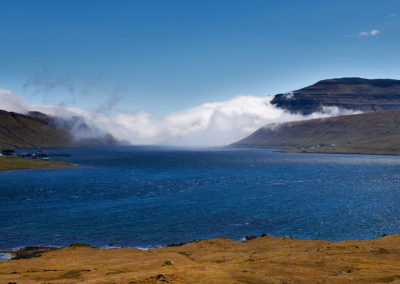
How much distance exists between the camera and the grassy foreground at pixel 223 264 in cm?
3450

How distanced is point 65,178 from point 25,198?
185 ft

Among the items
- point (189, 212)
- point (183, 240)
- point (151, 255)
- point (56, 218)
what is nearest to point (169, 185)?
→ point (189, 212)

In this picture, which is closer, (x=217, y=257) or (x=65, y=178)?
(x=217, y=257)

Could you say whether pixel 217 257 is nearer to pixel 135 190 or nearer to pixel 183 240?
pixel 183 240

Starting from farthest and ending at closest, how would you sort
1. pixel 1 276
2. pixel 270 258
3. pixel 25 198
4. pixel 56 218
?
1. pixel 25 198
2. pixel 56 218
3. pixel 270 258
4. pixel 1 276

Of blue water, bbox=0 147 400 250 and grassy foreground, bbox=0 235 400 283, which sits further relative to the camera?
blue water, bbox=0 147 400 250

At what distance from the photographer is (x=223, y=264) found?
42.1m

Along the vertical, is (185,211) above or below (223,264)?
below

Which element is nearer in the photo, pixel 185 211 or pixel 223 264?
pixel 223 264

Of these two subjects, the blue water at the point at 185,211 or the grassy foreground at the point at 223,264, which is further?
the blue water at the point at 185,211

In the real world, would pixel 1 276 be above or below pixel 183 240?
above

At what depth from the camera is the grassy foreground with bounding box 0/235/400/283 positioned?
3450 centimetres

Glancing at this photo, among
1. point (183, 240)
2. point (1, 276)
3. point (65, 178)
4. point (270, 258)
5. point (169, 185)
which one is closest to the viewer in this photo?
point (1, 276)

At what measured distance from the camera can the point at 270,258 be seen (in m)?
45.5
